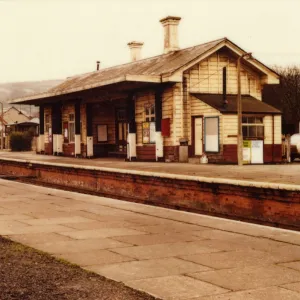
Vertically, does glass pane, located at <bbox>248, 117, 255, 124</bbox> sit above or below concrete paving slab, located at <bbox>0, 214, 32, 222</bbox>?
above

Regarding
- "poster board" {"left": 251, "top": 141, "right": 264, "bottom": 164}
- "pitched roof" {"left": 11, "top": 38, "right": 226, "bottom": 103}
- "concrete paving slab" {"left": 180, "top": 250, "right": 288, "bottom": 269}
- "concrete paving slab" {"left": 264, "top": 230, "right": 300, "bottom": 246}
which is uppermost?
"pitched roof" {"left": 11, "top": 38, "right": 226, "bottom": 103}

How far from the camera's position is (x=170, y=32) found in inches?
1049

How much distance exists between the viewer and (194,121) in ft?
78.0

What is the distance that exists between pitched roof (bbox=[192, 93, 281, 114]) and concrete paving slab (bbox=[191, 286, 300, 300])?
1731 centimetres

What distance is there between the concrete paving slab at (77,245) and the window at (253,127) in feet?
52.3

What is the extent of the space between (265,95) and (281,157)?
109ft

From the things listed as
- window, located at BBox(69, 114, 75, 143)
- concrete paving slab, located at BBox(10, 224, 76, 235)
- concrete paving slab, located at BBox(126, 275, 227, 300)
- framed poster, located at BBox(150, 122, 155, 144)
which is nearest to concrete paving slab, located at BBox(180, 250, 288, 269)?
concrete paving slab, located at BBox(126, 275, 227, 300)

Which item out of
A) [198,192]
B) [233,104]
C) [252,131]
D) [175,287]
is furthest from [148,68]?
[175,287]

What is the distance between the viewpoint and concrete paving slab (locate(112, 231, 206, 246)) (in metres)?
7.56

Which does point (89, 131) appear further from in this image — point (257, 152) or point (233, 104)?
point (257, 152)

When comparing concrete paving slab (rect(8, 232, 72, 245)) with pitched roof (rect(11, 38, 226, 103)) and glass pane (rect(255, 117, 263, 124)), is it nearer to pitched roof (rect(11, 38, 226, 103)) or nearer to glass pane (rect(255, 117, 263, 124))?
pitched roof (rect(11, 38, 226, 103))

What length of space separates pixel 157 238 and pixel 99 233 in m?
0.97

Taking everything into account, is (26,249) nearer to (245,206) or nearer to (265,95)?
(245,206)

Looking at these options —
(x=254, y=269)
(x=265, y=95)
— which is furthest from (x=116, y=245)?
(x=265, y=95)
